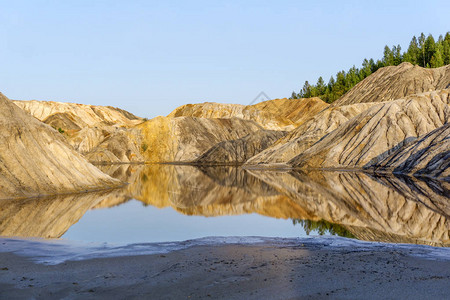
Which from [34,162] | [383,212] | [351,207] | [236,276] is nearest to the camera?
[236,276]

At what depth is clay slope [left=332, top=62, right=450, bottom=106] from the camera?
4397 inches

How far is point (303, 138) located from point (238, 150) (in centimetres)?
2755

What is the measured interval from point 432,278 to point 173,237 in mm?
8135

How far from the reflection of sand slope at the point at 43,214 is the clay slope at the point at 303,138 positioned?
172 ft

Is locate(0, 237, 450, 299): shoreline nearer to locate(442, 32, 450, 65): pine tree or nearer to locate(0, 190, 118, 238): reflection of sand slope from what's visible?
locate(0, 190, 118, 238): reflection of sand slope

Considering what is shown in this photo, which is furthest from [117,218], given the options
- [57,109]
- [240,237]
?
[57,109]

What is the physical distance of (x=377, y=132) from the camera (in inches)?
2557

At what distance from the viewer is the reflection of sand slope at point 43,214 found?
1516 cm

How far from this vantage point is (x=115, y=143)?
118 metres

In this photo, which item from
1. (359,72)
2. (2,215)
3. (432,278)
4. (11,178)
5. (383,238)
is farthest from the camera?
(359,72)

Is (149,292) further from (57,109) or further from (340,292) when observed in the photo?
(57,109)

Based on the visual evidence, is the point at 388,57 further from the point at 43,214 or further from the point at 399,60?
the point at 43,214

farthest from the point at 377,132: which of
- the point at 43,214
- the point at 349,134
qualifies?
the point at 43,214

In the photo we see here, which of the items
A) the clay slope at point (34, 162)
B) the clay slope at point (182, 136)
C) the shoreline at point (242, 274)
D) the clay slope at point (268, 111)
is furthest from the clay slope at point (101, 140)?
the shoreline at point (242, 274)
